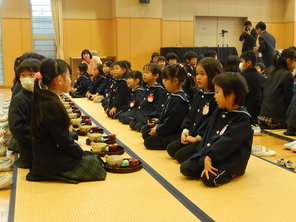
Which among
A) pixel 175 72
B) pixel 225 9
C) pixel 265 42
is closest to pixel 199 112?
pixel 175 72

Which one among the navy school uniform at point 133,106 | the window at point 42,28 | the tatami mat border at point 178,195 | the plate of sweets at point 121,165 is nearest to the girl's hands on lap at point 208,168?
the tatami mat border at point 178,195

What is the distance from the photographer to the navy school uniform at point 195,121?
3295 mm

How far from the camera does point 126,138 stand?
4.38 m

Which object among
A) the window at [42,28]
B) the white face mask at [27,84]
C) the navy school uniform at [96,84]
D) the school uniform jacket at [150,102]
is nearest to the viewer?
the white face mask at [27,84]

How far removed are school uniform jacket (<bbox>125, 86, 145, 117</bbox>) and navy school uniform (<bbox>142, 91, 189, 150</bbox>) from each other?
59.3 inches

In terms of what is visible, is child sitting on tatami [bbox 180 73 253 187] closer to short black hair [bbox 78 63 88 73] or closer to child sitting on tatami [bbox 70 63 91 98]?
child sitting on tatami [bbox 70 63 91 98]

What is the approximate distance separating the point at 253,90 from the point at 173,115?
202 centimetres

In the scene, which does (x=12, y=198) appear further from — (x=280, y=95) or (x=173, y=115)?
(x=280, y=95)

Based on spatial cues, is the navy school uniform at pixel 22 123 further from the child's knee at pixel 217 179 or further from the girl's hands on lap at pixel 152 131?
the child's knee at pixel 217 179

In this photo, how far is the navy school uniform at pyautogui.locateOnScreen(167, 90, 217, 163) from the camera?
3.29 metres

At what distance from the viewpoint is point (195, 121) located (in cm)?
344

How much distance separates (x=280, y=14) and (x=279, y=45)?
46.2 inches

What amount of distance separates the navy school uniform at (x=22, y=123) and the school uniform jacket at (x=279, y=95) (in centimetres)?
313

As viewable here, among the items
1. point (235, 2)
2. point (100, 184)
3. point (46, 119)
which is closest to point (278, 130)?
point (100, 184)
